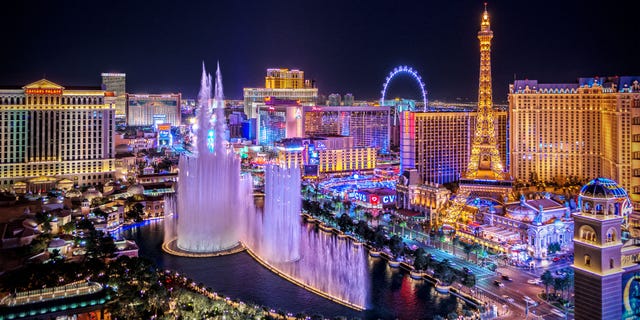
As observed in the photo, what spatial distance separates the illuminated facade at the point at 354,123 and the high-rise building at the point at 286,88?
73.6 feet

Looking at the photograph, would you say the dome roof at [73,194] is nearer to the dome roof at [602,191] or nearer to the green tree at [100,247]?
the green tree at [100,247]

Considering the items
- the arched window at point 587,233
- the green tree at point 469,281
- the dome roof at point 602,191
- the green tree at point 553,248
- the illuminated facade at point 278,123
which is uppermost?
the illuminated facade at point 278,123

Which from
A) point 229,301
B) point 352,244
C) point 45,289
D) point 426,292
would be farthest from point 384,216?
point 45,289

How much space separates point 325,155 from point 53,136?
3120cm

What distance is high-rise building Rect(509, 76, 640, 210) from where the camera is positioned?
4828 centimetres

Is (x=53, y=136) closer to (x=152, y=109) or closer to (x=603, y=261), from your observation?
(x=603, y=261)

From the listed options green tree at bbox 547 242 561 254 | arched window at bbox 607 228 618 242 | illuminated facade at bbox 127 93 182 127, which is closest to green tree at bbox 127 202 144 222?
green tree at bbox 547 242 561 254

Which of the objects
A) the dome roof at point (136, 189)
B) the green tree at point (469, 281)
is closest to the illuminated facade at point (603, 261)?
the green tree at point (469, 281)

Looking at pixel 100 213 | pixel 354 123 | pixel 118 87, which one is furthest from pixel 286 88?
pixel 100 213

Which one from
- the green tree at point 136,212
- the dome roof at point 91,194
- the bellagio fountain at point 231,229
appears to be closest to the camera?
the bellagio fountain at point 231,229

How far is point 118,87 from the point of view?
120 metres

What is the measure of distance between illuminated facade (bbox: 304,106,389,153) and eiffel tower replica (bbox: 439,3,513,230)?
34.0m

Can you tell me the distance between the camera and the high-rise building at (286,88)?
108 meters

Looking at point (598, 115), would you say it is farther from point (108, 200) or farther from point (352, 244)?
point (108, 200)
